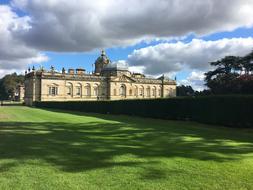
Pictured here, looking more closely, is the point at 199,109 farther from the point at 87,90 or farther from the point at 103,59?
Answer: the point at 103,59

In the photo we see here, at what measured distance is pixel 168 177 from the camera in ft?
22.8

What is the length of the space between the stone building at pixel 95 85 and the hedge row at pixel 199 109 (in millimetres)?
54312

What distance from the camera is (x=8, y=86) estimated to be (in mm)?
138000

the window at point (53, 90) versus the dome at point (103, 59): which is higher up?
the dome at point (103, 59)

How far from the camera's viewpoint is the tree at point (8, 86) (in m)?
138

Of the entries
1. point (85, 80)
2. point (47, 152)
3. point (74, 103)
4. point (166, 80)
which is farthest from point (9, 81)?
point (47, 152)

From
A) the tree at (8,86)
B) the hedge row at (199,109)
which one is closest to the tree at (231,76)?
the hedge row at (199,109)

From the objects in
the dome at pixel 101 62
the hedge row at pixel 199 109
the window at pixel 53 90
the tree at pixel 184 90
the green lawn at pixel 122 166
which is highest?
the dome at pixel 101 62

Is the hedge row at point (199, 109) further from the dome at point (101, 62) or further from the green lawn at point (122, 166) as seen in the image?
the dome at point (101, 62)

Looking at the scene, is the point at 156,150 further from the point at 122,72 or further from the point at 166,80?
the point at 166,80

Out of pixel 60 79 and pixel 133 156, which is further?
pixel 60 79

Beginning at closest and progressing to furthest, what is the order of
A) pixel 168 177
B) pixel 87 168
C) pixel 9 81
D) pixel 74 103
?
pixel 168 177
pixel 87 168
pixel 74 103
pixel 9 81

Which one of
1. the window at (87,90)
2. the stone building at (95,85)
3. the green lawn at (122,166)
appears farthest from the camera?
the window at (87,90)

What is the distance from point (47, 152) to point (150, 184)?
4048 millimetres
